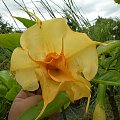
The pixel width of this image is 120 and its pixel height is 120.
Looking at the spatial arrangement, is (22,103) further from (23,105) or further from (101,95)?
(101,95)

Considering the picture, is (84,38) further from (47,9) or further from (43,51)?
(47,9)

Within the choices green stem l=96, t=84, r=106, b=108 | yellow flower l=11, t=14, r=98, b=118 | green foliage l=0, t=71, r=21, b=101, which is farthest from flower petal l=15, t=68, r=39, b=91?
green foliage l=0, t=71, r=21, b=101

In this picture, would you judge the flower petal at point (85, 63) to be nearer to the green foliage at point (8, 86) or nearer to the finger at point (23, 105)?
the finger at point (23, 105)

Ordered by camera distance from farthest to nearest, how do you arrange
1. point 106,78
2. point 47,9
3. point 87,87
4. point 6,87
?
point 47,9 < point 6,87 < point 106,78 < point 87,87

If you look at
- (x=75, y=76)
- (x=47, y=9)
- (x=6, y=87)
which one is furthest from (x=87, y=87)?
(x=47, y=9)

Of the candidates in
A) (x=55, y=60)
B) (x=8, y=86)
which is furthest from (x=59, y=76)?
(x=8, y=86)

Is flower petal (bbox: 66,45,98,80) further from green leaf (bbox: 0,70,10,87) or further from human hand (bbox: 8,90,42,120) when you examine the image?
green leaf (bbox: 0,70,10,87)

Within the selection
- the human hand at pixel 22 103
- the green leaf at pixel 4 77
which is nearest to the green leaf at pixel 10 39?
the human hand at pixel 22 103
